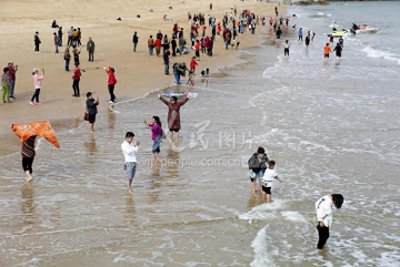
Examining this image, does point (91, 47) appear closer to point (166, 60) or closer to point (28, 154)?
point (166, 60)

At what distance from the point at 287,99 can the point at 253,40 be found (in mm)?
27454

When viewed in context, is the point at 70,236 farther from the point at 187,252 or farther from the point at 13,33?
the point at 13,33

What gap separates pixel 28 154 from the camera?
12.1m

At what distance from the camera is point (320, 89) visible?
25797 millimetres

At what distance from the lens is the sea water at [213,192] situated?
30.8 ft

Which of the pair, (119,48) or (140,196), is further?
(119,48)

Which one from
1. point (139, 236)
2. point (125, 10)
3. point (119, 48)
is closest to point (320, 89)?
point (119, 48)

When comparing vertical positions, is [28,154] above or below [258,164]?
above

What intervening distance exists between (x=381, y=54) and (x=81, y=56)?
Result: 73.1 ft

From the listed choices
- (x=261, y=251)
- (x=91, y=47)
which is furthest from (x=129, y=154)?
(x=91, y=47)

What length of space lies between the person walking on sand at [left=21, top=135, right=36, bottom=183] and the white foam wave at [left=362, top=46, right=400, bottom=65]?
29516 mm

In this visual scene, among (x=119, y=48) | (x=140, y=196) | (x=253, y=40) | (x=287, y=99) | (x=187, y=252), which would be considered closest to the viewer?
(x=187, y=252)

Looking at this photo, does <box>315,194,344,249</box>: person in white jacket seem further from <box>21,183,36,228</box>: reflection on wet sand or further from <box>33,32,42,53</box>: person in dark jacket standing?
<box>33,32,42,53</box>: person in dark jacket standing

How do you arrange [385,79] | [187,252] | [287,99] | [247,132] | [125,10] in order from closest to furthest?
[187,252] < [247,132] < [287,99] < [385,79] < [125,10]
